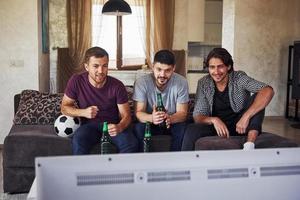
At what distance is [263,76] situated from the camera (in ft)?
23.9

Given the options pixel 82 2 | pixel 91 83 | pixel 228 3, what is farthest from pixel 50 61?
pixel 91 83

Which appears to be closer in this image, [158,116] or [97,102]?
[158,116]

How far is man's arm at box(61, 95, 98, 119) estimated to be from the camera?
9.72 feet

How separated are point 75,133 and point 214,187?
2.41 m

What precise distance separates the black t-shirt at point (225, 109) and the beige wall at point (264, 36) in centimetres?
402

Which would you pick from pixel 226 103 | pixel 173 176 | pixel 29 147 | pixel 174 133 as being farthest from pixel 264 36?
pixel 173 176

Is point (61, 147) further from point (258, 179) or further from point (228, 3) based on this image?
point (228, 3)

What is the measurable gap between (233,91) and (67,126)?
4.44ft

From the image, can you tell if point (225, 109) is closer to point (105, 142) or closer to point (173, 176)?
point (105, 142)

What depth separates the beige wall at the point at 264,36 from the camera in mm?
6914

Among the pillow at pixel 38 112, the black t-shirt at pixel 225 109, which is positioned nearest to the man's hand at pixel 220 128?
the black t-shirt at pixel 225 109

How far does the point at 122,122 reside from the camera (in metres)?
3.08

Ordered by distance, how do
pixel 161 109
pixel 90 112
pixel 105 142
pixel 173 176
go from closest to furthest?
pixel 173 176 → pixel 105 142 → pixel 90 112 → pixel 161 109

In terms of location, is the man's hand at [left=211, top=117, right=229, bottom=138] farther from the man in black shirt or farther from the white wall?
the white wall
